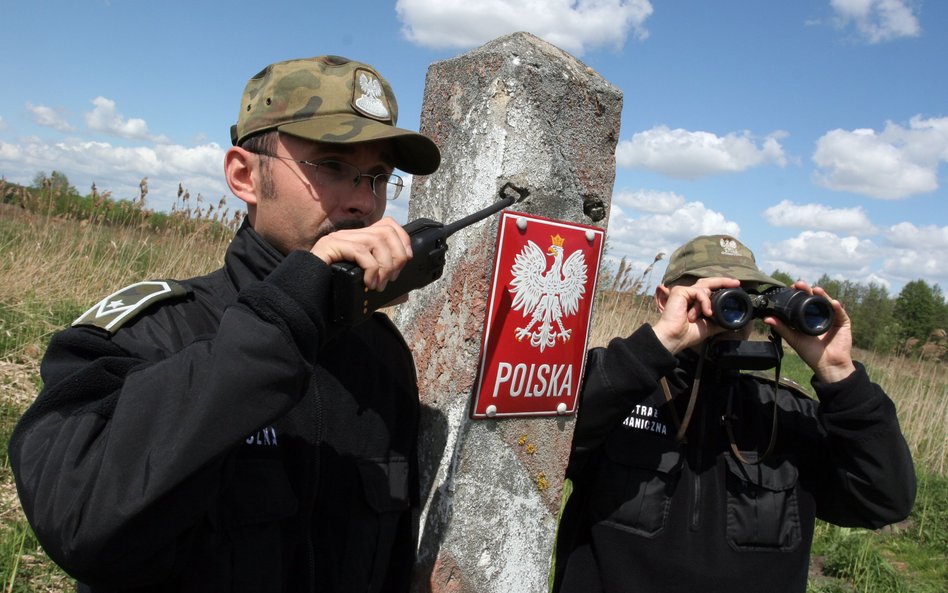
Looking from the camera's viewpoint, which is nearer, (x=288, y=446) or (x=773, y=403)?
(x=288, y=446)

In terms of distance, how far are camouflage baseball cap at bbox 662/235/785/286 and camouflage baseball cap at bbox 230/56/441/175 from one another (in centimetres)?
133

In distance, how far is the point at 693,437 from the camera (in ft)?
7.27

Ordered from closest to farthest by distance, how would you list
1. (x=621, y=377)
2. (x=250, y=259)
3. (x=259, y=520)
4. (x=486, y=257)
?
(x=259, y=520) → (x=250, y=259) → (x=486, y=257) → (x=621, y=377)

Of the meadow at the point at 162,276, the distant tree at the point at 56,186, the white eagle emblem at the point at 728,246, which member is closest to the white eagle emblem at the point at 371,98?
the white eagle emblem at the point at 728,246

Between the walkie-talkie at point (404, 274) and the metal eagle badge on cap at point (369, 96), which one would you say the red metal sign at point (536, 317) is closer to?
the walkie-talkie at point (404, 274)

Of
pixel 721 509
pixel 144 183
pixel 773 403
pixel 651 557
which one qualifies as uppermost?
pixel 144 183

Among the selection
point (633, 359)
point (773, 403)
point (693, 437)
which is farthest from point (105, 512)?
point (773, 403)

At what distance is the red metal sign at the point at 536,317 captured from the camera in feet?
4.94

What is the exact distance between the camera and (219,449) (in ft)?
3.13

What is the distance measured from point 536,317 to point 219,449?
0.81m

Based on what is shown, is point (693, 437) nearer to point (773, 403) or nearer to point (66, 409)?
point (773, 403)

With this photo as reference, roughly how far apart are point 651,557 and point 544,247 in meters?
1.08

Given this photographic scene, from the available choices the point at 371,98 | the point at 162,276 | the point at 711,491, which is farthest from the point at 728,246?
the point at 162,276

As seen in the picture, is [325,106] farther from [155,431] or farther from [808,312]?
[808,312]
